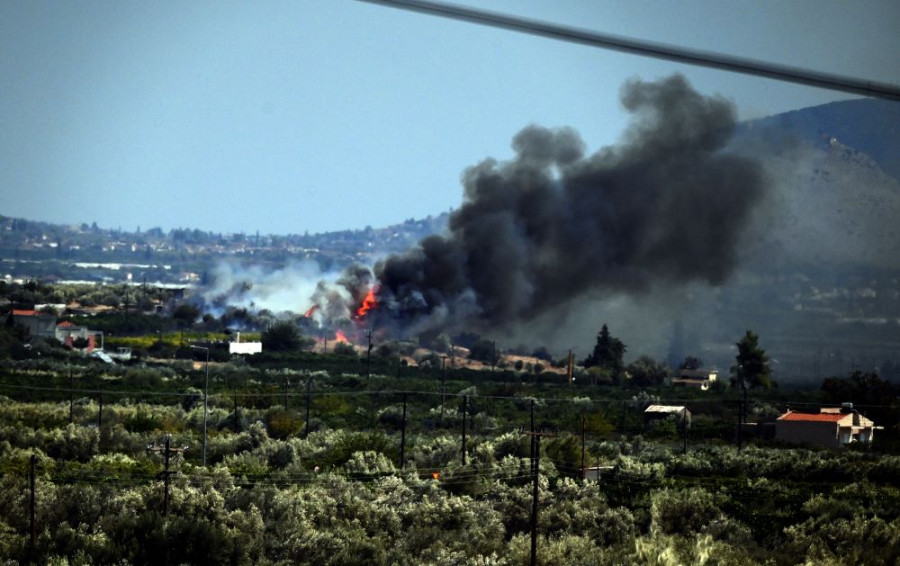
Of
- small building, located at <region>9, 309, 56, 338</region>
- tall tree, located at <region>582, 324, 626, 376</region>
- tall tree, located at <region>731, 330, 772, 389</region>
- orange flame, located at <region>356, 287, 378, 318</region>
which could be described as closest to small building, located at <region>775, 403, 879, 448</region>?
tall tree, located at <region>731, 330, 772, 389</region>

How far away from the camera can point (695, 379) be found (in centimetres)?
10762

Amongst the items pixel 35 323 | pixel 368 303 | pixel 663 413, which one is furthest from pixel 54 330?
pixel 663 413

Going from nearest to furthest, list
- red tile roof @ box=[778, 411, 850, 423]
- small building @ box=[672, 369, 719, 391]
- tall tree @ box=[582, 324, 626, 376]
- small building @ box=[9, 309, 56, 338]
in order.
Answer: red tile roof @ box=[778, 411, 850, 423]
small building @ box=[672, 369, 719, 391]
tall tree @ box=[582, 324, 626, 376]
small building @ box=[9, 309, 56, 338]

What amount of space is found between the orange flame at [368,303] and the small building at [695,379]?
26.7 m

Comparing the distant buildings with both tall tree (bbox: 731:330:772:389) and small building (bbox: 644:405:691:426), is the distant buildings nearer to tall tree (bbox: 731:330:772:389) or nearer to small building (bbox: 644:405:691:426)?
tall tree (bbox: 731:330:772:389)

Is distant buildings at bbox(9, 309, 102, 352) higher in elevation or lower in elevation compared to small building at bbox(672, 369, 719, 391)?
higher

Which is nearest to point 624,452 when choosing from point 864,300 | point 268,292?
point 864,300

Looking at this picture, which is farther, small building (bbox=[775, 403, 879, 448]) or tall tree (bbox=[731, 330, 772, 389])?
tall tree (bbox=[731, 330, 772, 389])

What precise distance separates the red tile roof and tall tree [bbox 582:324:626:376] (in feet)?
143

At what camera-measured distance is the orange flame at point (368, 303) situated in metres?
118

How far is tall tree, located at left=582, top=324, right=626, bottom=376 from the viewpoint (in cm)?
11412

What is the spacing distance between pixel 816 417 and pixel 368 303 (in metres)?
57.2

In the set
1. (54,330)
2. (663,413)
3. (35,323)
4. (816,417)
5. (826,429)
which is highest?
(35,323)

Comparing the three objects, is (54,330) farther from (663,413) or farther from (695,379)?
(663,413)
